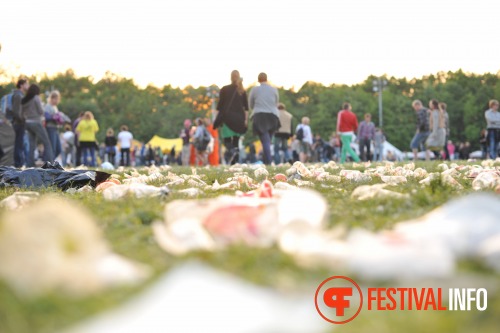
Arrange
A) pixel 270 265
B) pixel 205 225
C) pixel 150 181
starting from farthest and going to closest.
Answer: pixel 150 181, pixel 205 225, pixel 270 265

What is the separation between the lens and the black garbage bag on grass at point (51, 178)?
7961 millimetres

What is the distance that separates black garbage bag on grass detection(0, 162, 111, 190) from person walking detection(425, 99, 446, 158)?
14534 mm

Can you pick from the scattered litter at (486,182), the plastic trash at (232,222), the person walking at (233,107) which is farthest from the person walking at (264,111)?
the plastic trash at (232,222)

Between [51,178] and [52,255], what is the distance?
628cm

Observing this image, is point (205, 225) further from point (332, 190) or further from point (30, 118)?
point (30, 118)

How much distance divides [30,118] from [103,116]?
8920cm

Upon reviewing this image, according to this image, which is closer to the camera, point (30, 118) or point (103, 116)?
point (30, 118)

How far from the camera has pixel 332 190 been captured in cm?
661

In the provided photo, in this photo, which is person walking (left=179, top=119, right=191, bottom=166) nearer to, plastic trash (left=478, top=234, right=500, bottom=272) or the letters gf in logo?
plastic trash (left=478, top=234, right=500, bottom=272)

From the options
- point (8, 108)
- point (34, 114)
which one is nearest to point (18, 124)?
point (34, 114)

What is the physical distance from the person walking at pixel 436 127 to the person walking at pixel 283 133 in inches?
164

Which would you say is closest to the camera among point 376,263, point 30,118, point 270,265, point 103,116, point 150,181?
point 376,263

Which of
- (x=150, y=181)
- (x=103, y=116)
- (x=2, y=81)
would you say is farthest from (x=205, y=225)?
(x=103, y=116)

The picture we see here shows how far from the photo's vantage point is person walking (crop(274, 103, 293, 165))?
74.6ft
